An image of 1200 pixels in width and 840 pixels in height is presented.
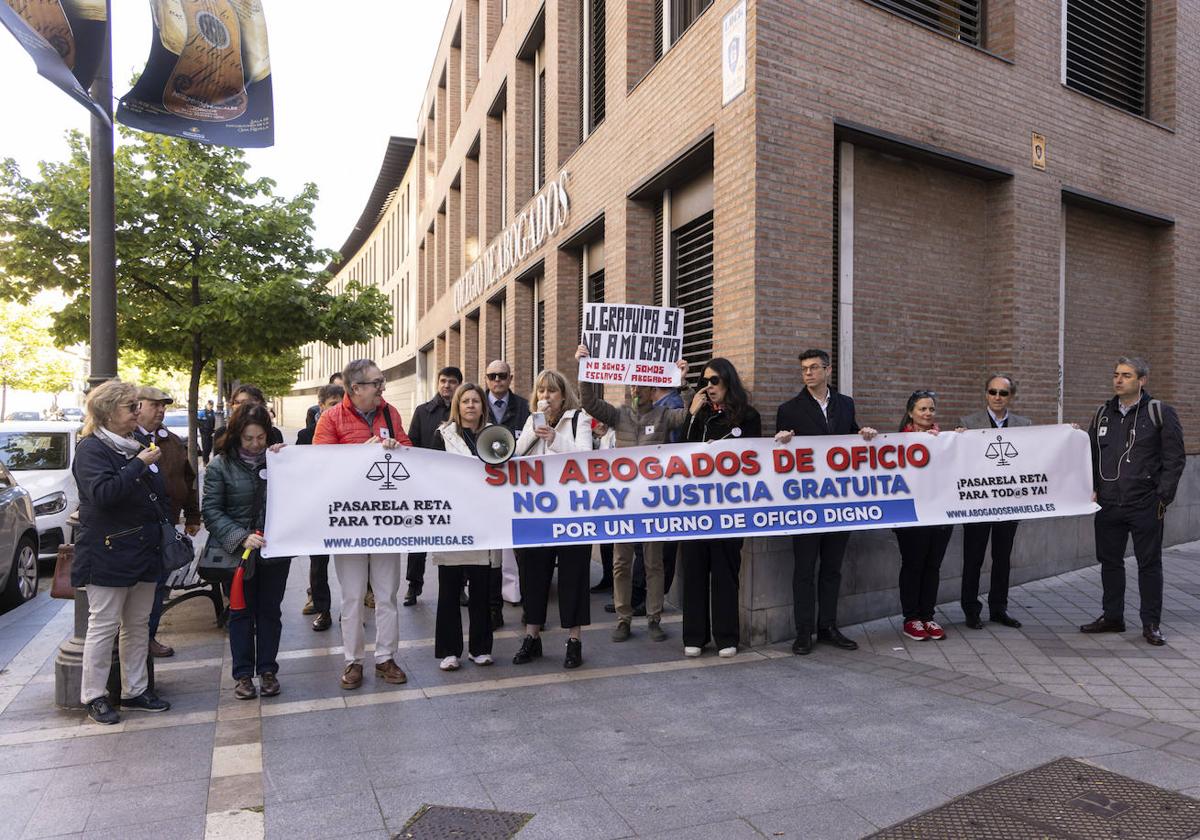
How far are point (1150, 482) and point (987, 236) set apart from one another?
333cm

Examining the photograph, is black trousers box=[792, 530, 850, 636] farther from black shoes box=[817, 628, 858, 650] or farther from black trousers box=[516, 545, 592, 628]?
black trousers box=[516, 545, 592, 628]

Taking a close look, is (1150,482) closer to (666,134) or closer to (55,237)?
(666,134)

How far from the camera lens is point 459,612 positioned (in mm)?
5547

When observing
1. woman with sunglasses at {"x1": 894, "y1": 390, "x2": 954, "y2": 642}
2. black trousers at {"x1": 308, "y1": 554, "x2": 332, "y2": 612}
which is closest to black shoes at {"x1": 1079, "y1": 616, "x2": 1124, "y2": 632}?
woman with sunglasses at {"x1": 894, "y1": 390, "x2": 954, "y2": 642}

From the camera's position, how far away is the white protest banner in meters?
6.55

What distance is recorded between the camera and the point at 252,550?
5.07 metres

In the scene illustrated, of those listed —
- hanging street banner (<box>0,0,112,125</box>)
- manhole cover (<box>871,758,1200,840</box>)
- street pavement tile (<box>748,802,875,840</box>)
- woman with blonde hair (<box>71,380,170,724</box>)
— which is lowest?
street pavement tile (<box>748,802,875,840</box>)

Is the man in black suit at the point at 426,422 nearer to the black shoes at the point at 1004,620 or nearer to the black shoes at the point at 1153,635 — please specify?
the black shoes at the point at 1004,620

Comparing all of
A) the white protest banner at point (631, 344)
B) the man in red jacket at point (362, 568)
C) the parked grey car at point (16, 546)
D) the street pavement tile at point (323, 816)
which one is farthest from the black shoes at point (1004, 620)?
the parked grey car at point (16, 546)

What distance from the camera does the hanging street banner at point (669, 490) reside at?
17.4ft

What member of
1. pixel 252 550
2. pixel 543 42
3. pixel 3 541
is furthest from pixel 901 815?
pixel 543 42

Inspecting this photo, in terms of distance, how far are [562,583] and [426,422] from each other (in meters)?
2.45

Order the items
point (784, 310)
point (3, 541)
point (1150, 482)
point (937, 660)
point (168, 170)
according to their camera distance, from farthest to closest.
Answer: point (168, 170), point (3, 541), point (784, 310), point (1150, 482), point (937, 660)

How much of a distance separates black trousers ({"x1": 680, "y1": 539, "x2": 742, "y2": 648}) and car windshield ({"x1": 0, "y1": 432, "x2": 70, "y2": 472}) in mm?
8078
